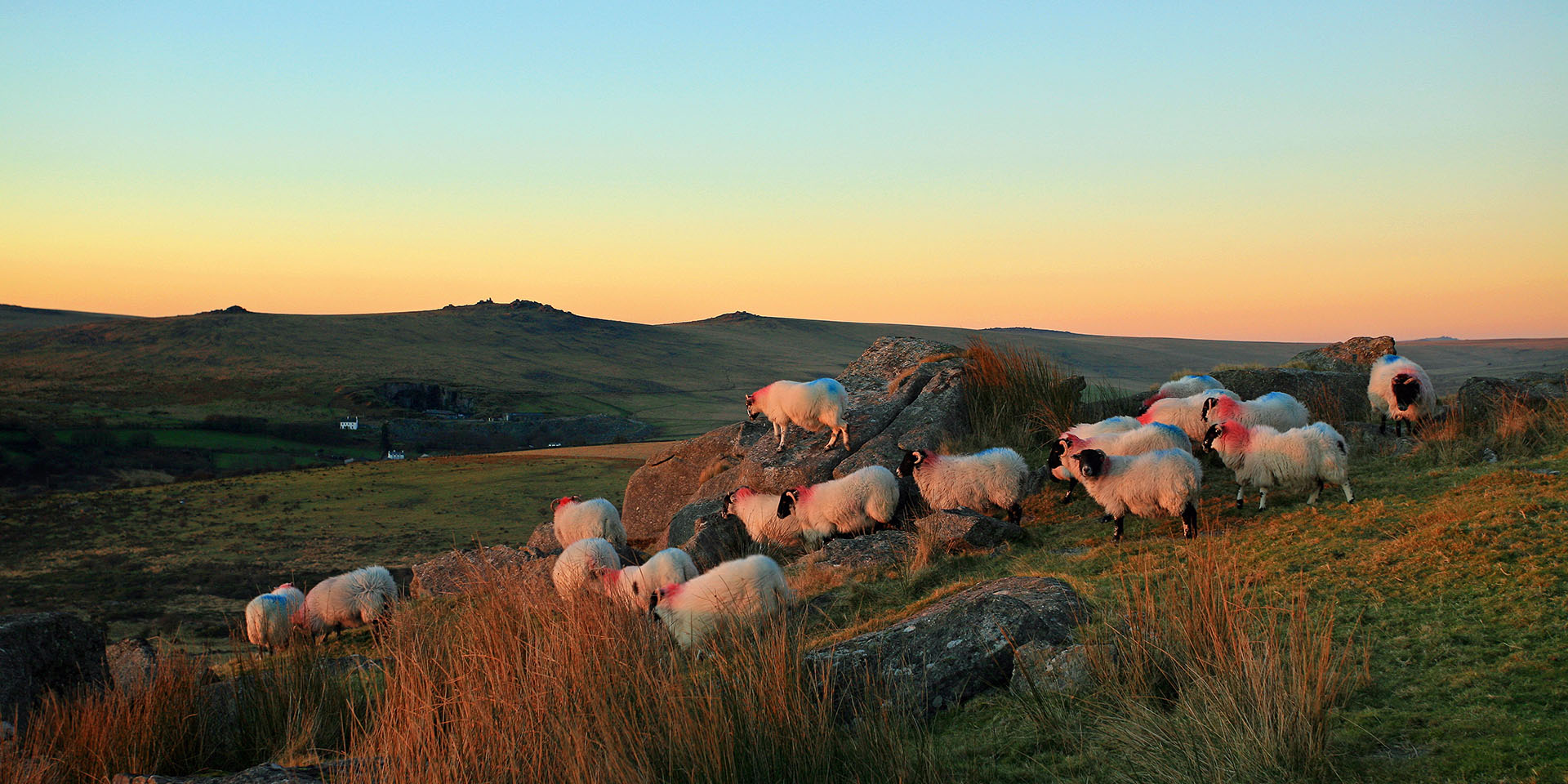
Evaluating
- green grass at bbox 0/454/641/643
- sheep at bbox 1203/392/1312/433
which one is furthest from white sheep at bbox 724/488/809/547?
green grass at bbox 0/454/641/643

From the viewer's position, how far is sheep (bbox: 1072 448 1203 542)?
8.58 metres

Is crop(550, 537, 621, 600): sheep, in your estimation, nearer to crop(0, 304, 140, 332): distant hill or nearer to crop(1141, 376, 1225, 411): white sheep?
crop(1141, 376, 1225, 411): white sheep

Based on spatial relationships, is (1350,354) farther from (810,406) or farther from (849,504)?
(849,504)

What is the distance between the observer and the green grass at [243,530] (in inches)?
890

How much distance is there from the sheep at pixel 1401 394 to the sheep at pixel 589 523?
10.7 m

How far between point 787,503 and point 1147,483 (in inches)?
169

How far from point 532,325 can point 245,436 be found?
92918 millimetres

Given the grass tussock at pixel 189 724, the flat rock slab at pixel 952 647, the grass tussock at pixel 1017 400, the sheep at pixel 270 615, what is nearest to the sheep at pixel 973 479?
the grass tussock at pixel 1017 400

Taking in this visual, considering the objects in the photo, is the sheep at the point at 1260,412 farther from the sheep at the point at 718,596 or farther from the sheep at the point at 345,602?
the sheep at the point at 345,602

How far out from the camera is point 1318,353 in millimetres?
18766

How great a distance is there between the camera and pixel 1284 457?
29.6 feet

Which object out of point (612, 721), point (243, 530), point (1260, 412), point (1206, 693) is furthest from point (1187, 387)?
point (243, 530)

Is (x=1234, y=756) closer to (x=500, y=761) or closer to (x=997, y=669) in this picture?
(x=997, y=669)

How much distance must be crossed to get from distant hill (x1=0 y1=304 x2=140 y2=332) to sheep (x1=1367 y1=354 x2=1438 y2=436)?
199241 millimetres
